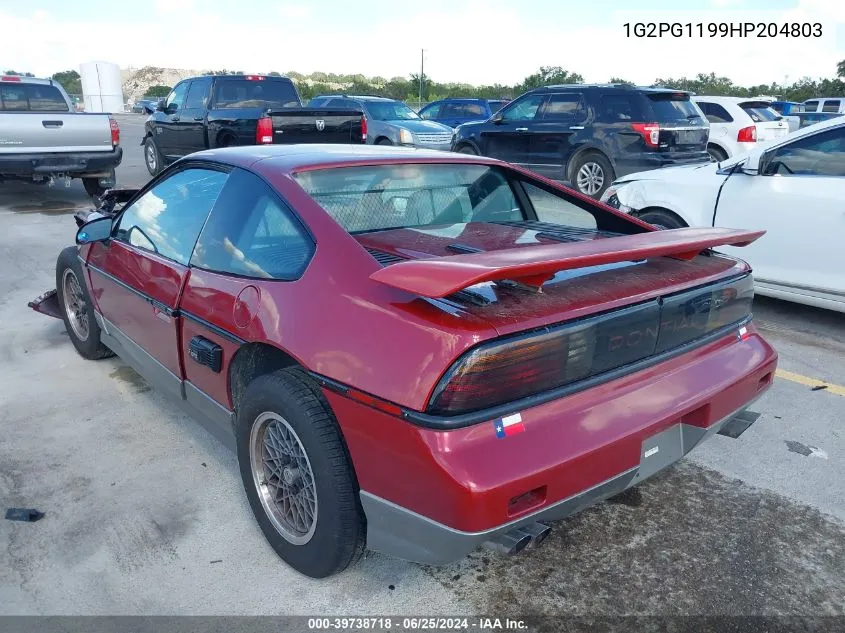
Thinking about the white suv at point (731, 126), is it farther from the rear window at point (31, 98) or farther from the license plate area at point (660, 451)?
the license plate area at point (660, 451)

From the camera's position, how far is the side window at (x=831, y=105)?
2495 cm

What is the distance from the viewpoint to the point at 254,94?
→ 40.7 ft

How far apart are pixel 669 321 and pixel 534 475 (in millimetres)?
863

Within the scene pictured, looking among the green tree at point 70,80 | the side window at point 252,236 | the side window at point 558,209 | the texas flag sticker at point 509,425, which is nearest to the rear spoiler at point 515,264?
the texas flag sticker at point 509,425

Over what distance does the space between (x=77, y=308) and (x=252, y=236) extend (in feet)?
8.26

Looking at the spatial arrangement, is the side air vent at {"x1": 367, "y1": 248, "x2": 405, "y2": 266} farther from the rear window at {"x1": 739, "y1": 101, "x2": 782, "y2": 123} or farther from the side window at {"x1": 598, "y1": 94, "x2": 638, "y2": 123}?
the rear window at {"x1": 739, "y1": 101, "x2": 782, "y2": 123}

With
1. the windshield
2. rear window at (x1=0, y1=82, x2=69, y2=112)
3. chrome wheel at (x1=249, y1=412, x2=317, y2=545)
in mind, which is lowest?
chrome wheel at (x1=249, y1=412, x2=317, y2=545)

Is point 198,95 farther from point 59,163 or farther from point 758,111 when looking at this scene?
point 758,111

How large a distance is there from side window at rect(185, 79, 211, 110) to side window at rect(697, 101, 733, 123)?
891 centimetres

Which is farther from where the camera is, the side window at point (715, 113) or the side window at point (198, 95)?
the side window at point (715, 113)

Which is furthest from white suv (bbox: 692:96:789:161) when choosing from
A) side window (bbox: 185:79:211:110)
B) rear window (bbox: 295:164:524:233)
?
rear window (bbox: 295:164:524:233)

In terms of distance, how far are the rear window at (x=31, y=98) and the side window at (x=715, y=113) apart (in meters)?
11.0

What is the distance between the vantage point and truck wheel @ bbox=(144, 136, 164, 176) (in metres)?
13.7

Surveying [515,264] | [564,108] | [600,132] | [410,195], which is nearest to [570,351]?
[515,264]
